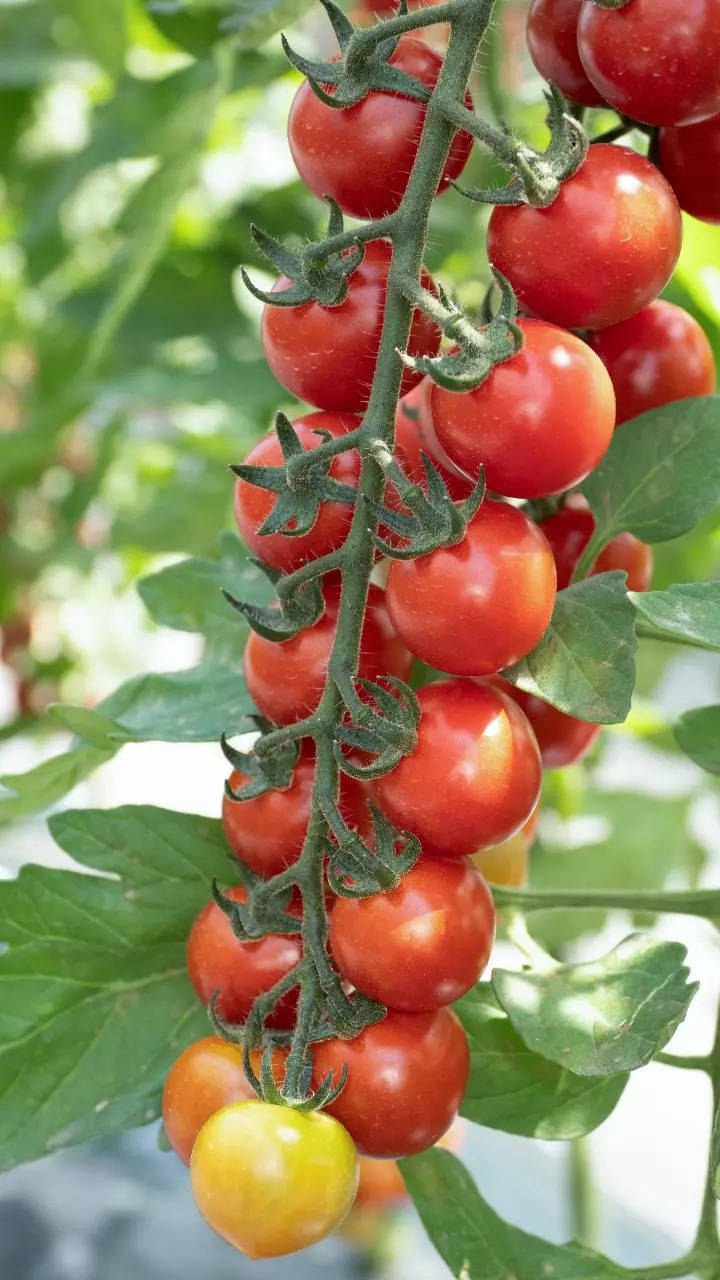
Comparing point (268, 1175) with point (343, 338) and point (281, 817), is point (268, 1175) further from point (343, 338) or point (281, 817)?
point (343, 338)

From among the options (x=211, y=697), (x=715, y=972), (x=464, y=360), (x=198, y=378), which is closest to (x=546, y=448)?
→ (x=464, y=360)

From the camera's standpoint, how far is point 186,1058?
40cm

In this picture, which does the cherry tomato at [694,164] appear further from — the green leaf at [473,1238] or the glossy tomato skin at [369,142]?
the green leaf at [473,1238]

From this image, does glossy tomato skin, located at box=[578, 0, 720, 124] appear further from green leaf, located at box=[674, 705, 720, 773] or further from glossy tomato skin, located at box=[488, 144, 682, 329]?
green leaf, located at box=[674, 705, 720, 773]

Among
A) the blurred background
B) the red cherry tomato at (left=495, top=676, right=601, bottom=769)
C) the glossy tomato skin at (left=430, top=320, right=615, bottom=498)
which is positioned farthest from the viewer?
the blurred background

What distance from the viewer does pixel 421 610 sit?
354 millimetres

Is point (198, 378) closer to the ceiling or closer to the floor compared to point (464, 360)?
closer to the floor

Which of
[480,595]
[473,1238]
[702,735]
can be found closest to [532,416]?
[480,595]

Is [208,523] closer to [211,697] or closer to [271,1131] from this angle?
[211,697]

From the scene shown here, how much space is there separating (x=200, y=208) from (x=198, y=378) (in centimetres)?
36

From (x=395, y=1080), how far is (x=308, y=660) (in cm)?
12

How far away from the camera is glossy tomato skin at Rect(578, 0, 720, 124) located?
0.35 metres

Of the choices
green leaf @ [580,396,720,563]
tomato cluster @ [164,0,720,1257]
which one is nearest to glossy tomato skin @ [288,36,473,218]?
tomato cluster @ [164,0,720,1257]

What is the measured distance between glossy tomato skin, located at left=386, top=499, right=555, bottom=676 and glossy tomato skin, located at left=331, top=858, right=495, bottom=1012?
6 cm
